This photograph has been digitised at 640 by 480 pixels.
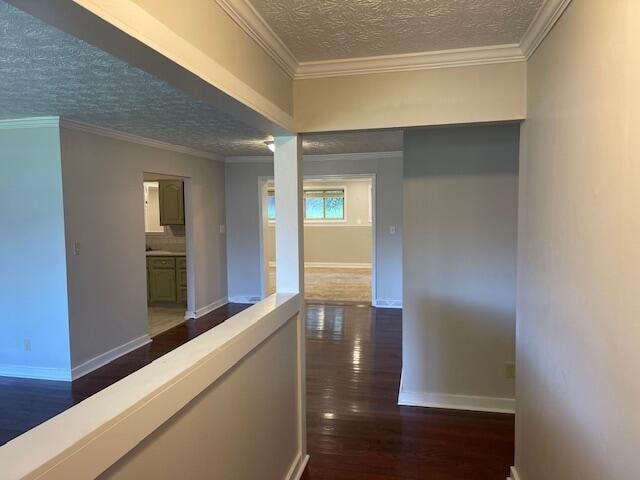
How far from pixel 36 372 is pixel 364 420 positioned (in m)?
3.00

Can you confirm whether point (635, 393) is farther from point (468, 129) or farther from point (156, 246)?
point (156, 246)

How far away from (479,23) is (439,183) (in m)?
1.36

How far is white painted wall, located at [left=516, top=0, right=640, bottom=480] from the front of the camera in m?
1.07

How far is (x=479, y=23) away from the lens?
69.9 inches

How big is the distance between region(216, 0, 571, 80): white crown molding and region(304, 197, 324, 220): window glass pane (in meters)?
7.98

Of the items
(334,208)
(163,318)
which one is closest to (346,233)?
(334,208)

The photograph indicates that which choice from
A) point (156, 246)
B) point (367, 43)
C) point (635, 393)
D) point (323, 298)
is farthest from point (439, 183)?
point (156, 246)

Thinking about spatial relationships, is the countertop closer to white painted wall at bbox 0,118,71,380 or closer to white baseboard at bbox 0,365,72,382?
white painted wall at bbox 0,118,71,380

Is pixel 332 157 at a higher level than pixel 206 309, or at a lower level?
higher

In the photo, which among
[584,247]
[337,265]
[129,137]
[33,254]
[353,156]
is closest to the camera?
[584,247]

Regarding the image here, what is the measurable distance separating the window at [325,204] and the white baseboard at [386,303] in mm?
4094

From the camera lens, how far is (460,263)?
9.96ft

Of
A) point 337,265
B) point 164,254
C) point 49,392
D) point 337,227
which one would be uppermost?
point 337,227

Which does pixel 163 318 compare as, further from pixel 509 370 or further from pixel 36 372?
→ pixel 509 370
